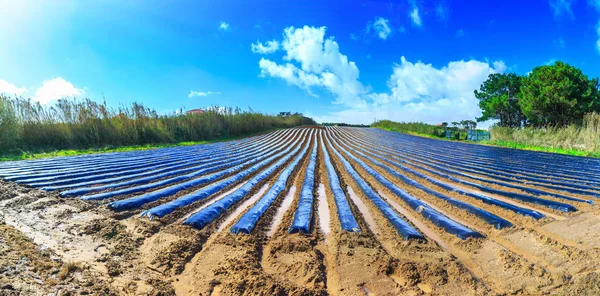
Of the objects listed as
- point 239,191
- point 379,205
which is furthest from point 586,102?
point 239,191

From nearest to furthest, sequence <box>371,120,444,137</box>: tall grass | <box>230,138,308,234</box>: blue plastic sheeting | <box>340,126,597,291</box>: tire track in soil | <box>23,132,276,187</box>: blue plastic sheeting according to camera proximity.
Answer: <box>340,126,597,291</box>: tire track in soil
<box>230,138,308,234</box>: blue plastic sheeting
<box>23,132,276,187</box>: blue plastic sheeting
<box>371,120,444,137</box>: tall grass

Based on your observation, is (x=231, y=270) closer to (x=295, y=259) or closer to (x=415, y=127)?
(x=295, y=259)

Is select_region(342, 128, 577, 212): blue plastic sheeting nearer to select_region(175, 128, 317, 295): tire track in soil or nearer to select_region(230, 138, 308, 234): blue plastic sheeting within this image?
select_region(230, 138, 308, 234): blue plastic sheeting

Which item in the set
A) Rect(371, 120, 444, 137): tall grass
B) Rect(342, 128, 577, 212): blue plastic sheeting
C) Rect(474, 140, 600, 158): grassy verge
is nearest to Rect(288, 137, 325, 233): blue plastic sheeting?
Rect(342, 128, 577, 212): blue plastic sheeting

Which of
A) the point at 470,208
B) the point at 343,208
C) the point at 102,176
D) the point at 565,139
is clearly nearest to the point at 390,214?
the point at 343,208

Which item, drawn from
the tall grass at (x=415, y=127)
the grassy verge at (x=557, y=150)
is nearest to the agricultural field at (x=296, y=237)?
the grassy verge at (x=557, y=150)

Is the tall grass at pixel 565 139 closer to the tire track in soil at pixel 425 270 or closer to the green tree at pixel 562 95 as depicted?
the green tree at pixel 562 95

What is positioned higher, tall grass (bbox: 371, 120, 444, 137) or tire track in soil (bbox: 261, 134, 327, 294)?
tall grass (bbox: 371, 120, 444, 137)
